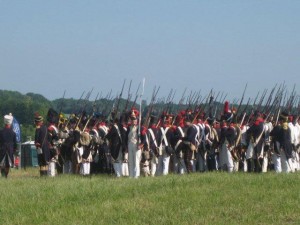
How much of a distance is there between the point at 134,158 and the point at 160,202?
24.2 ft

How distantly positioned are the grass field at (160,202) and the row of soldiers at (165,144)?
15.5ft

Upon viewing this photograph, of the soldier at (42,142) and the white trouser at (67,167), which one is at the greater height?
the soldier at (42,142)

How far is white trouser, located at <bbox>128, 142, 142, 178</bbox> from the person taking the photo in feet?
69.7

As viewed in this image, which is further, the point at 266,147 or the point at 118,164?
the point at 266,147

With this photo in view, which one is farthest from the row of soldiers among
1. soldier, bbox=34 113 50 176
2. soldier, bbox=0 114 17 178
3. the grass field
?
the grass field

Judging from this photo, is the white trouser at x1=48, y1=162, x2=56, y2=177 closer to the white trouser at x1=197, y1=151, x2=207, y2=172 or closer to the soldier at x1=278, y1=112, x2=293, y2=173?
the white trouser at x1=197, y1=151, x2=207, y2=172

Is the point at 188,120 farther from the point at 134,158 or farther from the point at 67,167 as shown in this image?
the point at 67,167

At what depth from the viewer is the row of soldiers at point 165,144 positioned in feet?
71.2

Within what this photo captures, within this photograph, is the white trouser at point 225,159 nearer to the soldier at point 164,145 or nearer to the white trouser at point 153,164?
the soldier at point 164,145

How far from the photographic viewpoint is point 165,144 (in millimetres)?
22797

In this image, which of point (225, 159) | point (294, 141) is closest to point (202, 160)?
A: point (225, 159)

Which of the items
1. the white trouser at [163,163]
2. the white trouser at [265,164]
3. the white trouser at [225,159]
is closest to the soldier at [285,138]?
the white trouser at [265,164]

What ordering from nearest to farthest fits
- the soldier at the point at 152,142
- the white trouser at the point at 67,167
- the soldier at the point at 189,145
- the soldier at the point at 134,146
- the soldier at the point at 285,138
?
the soldier at the point at 134,146
the soldier at the point at 285,138
the soldier at the point at 152,142
the soldier at the point at 189,145
the white trouser at the point at 67,167

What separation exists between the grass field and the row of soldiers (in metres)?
4.72
